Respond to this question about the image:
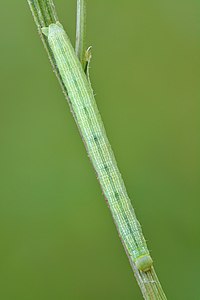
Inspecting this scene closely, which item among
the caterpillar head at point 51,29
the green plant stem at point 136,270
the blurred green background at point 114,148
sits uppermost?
the blurred green background at point 114,148

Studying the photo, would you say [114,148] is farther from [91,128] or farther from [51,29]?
[51,29]

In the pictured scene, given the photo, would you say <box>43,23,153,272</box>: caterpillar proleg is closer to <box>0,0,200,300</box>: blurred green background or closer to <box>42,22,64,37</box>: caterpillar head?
<box>42,22,64,37</box>: caterpillar head

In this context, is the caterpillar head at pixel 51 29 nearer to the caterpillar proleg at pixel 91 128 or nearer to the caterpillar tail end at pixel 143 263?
the caterpillar proleg at pixel 91 128

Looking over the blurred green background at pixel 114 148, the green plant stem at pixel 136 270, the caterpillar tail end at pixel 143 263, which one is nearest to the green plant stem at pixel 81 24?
the green plant stem at pixel 136 270

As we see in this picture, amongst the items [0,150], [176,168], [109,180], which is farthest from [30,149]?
[109,180]

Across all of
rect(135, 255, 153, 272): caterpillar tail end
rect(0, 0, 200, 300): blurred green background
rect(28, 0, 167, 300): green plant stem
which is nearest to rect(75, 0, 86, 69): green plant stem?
rect(28, 0, 167, 300): green plant stem

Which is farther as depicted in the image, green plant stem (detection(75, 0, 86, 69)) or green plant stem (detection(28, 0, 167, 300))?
green plant stem (detection(75, 0, 86, 69))

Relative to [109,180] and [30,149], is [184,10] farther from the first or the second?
[109,180]

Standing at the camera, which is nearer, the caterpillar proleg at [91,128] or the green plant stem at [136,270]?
the green plant stem at [136,270]

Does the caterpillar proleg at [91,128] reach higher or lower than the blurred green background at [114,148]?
lower
